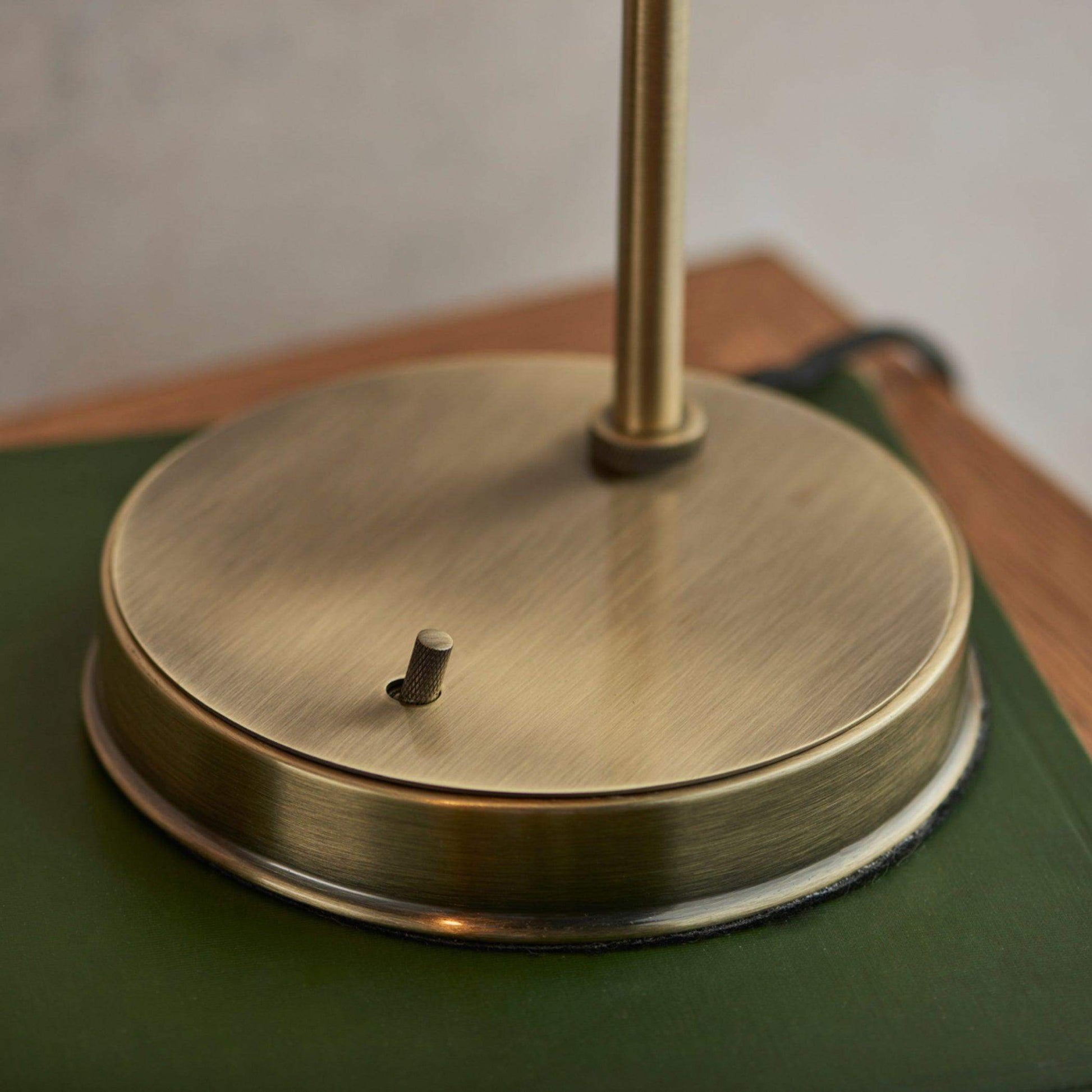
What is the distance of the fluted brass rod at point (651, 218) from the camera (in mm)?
385

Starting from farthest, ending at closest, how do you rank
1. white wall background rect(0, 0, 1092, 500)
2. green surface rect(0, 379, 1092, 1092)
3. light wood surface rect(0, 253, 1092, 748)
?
white wall background rect(0, 0, 1092, 500) → light wood surface rect(0, 253, 1092, 748) → green surface rect(0, 379, 1092, 1092)

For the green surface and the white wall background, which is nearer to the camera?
the green surface

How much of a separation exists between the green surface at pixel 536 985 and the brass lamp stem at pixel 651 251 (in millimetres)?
142

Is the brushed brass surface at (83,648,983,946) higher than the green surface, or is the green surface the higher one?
the brushed brass surface at (83,648,983,946)

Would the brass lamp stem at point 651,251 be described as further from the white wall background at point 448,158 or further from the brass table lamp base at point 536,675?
the white wall background at point 448,158

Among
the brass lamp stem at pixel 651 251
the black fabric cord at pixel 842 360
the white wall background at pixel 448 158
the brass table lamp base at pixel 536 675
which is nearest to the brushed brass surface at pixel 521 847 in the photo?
the brass table lamp base at pixel 536 675

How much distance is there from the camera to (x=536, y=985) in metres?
0.32

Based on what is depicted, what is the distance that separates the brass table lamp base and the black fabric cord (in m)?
0.12

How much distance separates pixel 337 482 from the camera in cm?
43

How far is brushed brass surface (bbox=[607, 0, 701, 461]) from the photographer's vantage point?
1.26 ft

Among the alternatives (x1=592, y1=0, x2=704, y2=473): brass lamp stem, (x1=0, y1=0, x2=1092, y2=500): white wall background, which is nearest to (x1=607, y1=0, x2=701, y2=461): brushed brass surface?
(x1=592, y1=0, x2=704, y2=473): brass lamp stem

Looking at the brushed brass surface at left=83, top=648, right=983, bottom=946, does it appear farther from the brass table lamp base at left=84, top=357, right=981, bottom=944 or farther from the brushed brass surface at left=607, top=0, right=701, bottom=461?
the brushed brass surface at left=607, top=0, right=701, bottom=461

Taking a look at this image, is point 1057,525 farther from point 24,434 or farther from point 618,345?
point 24,434

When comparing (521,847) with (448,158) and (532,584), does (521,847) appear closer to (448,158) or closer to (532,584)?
(532,584)
